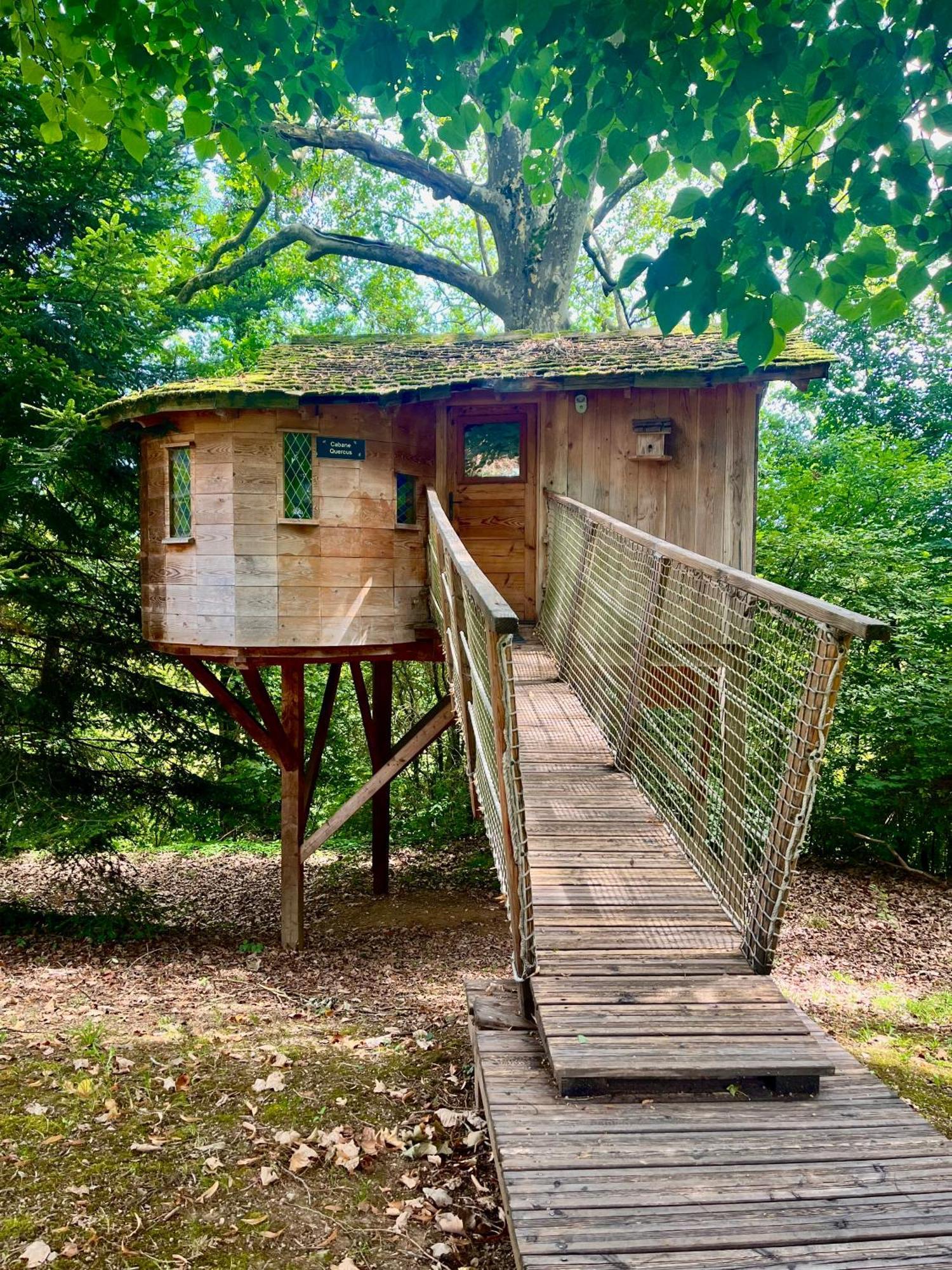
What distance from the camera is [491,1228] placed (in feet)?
11.4

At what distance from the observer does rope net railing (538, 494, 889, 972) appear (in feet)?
10.8

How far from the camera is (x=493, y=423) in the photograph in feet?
30.0

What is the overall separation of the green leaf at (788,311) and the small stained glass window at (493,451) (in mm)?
6188

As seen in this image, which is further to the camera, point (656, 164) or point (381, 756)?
point (381, 756)

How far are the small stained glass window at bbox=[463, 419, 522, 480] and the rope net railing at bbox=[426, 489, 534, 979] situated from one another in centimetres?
361

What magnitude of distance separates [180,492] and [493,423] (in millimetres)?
3352

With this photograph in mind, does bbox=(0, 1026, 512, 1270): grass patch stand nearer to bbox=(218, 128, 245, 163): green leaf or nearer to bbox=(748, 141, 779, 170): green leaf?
bbox=(748, 141, 779, 170): green leaf

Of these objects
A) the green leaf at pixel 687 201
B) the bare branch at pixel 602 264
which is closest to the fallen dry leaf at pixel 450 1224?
the green leaf at pixel 687 201

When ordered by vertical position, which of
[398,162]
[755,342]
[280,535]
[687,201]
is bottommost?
[280,535]

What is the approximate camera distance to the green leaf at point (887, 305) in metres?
3.07

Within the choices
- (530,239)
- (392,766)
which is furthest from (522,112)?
(530,239)

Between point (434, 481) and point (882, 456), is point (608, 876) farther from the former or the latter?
point (882, 456)

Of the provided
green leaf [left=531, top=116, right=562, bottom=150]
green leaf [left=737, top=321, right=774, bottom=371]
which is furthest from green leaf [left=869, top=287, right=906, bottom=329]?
green leaf [left=531, top=116, right=562, bottom=150]

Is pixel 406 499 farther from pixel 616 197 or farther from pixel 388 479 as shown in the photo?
pixel 616 197
